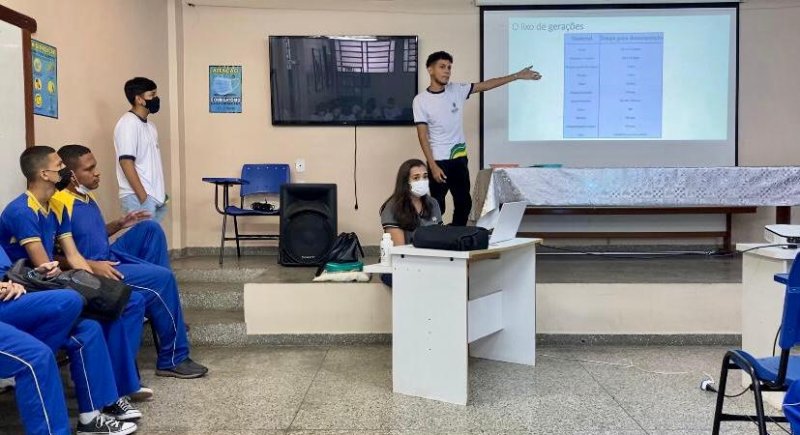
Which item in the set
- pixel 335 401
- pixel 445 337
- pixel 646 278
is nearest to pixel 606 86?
pixel 646 278

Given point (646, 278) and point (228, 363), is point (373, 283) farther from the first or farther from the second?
point (646, 278)

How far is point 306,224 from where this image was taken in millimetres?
4070

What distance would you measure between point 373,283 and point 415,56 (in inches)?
92.3

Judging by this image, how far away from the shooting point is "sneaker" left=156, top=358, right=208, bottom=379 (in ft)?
8.95

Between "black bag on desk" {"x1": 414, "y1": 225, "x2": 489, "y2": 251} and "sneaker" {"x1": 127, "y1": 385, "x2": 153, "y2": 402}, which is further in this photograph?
"sneaker" {"x1": 127, "y1": 385, "x2": 153, "y2": 402}

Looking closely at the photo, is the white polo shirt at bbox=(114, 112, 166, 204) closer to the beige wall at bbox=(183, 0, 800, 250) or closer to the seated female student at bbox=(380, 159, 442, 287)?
the seated female student at bbox=(380, 159, 442, 287)

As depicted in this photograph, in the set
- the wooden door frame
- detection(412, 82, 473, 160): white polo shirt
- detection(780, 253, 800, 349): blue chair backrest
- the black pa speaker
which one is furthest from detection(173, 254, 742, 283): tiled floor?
detection(780, 253, 800, 349): blue chair backrest

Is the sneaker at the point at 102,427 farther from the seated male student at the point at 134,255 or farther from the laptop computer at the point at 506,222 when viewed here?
the laptop computer at the point at 506,222

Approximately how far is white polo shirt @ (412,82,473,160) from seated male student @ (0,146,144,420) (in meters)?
2.15

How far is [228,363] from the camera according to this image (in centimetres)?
298

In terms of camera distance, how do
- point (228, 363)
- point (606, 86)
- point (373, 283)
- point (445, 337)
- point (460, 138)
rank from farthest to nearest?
point (606, 86), point (460, 138), point (373, 283), point (228, 363), point (445, 337)

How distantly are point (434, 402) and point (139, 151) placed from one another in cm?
213

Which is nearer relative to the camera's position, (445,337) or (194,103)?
(445,337)

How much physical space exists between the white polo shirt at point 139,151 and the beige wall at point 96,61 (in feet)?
1.25
